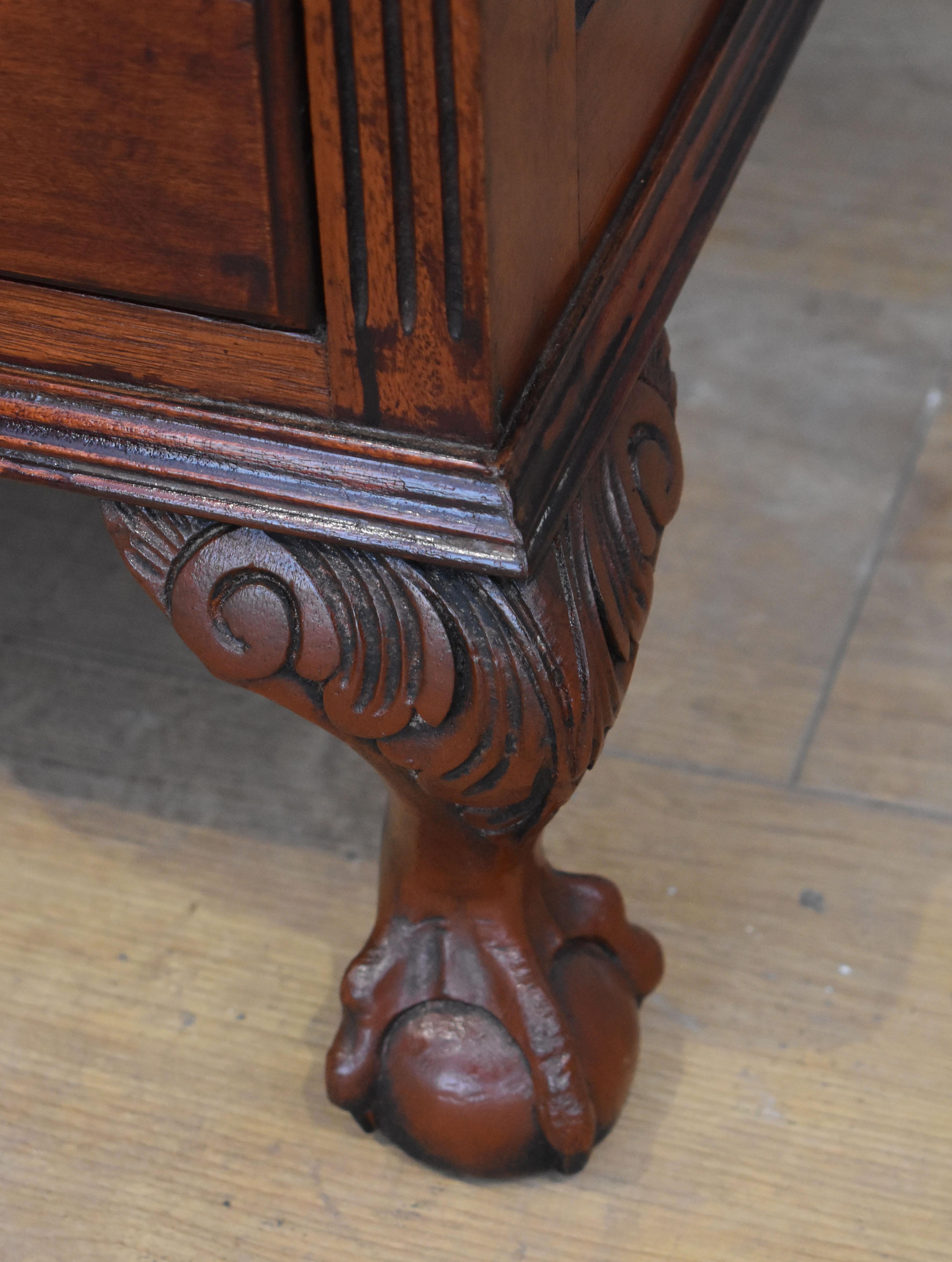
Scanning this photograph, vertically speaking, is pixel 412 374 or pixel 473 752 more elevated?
pixel 412 374

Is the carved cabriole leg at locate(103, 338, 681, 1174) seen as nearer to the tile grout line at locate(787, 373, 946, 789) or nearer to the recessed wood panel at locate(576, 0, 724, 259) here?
the recessed wood panel at locate(576, 0, 724, 259)

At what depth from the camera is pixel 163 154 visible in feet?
1.59

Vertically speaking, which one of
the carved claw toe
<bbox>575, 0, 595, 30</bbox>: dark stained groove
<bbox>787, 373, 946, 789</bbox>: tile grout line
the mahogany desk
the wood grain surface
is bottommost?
<bbox>787, 373, 946, 789</bbox>: tile grout line

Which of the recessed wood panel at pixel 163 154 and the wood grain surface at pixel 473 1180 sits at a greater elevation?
the recessed wood panel at pixel 163 154

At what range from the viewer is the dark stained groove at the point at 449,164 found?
44 centimetres

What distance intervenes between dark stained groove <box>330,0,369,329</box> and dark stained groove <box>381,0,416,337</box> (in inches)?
0.4

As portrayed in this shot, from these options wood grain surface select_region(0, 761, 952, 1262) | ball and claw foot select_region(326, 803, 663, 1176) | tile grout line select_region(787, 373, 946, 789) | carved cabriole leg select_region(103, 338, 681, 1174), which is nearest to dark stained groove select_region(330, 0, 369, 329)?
carved cabriole leg select_region(103, 338, 681, 1174)

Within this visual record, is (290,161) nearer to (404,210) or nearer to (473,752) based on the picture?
(404,210)

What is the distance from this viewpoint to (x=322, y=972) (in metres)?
0.83

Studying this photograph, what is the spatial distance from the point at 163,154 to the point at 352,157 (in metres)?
0.06

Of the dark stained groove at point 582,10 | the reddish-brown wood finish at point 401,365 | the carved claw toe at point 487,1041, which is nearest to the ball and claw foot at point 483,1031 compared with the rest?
the carved claw toe at point 487,1041

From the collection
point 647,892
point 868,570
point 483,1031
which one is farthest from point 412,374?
point 868,570

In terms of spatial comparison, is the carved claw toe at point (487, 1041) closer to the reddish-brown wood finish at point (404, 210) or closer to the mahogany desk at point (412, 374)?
the mahogany desk at point (412, 374)

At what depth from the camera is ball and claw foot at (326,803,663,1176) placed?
0.70 m
